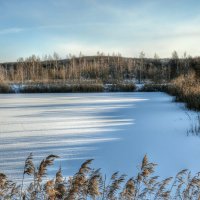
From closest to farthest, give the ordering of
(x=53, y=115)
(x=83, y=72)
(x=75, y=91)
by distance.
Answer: (x=53, y=115) < (x=75, y=91) < (x=83, y=72)

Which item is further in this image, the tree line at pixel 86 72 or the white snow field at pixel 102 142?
the tree line at pixel 86 72

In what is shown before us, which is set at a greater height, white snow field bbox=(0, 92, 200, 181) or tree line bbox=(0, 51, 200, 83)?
tree line bbox=(0, 51, 200, 83)

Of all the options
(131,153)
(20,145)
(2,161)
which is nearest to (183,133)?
(131,153)

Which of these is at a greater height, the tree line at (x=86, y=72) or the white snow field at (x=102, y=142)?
the tree line at (x=86, y=72)

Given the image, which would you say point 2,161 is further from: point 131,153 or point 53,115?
point 53,115

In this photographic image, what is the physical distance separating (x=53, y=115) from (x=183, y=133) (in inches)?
121

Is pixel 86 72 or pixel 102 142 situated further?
pixel 86 72

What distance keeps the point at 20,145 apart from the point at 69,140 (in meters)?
0.64

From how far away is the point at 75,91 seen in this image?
51.9 ft

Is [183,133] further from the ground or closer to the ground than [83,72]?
closer to the ground

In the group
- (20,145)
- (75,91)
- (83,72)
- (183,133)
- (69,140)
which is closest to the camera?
(20,145)

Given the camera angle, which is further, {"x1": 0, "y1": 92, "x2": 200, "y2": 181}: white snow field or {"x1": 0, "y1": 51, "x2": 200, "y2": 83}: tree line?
{"x1": 0, "y1": 51, "x2": 200, "y2": 83}: tree line

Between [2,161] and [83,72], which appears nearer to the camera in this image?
[2,161]

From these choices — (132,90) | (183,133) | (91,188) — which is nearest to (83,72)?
(132,90)
